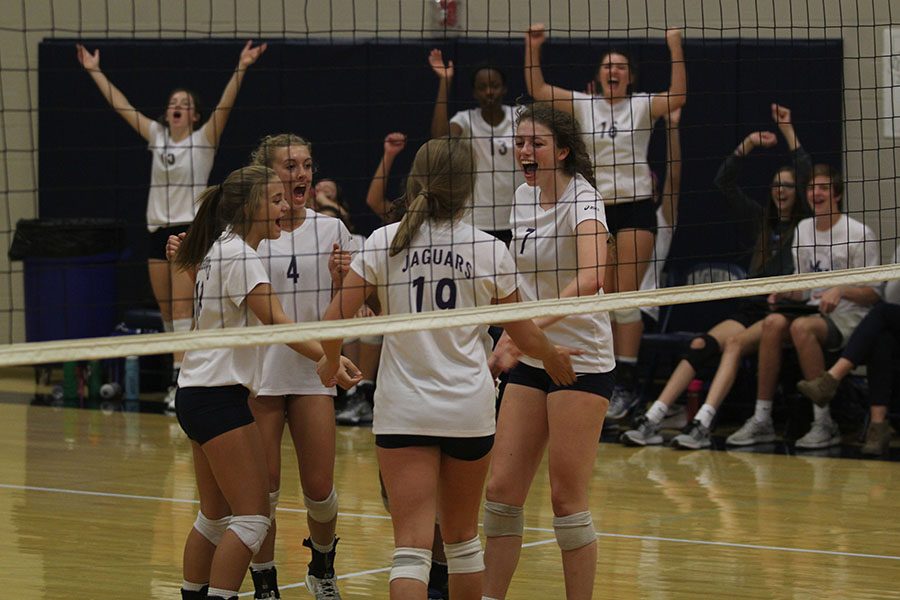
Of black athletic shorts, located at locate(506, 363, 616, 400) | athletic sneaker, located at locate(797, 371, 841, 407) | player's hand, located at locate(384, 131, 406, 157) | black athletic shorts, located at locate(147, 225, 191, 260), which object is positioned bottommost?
athletic sneaker, located at locate(797, 371, 841, 407)

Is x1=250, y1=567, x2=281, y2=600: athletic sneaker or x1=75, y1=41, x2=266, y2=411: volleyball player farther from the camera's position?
x1=75, y1=41, x2=266, y2=411: volleyball player

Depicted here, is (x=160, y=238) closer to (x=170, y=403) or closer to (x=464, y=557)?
(x=170, y=403)

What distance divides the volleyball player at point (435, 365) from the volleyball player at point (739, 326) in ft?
16.7

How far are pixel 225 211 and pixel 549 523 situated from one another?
9.61 ft

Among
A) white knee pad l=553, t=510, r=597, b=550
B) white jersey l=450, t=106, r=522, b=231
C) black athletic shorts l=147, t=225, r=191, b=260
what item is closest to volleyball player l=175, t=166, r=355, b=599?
white knee pad l=553, t=510, r=597, b=550

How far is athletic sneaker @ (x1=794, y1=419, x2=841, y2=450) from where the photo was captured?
9633mm

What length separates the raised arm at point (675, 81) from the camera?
8.20 metres

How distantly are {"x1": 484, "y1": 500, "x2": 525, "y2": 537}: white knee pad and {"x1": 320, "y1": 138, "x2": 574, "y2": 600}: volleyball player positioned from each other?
337 millimetres

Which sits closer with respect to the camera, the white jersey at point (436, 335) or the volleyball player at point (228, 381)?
the white jersey at point (436, 335)

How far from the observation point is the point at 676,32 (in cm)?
827

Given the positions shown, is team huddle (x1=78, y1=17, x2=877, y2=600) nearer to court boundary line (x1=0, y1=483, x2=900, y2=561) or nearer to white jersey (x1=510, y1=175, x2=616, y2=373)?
white jersey (x1=510, y1=175, x2=616, y2=373)

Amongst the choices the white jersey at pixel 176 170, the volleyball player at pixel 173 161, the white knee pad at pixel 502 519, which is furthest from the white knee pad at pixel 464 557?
the white jersey at pixel 176 170

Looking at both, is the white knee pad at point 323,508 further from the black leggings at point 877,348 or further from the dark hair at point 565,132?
the black leggings at point 877,348

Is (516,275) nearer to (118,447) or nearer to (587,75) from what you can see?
(118,447)
